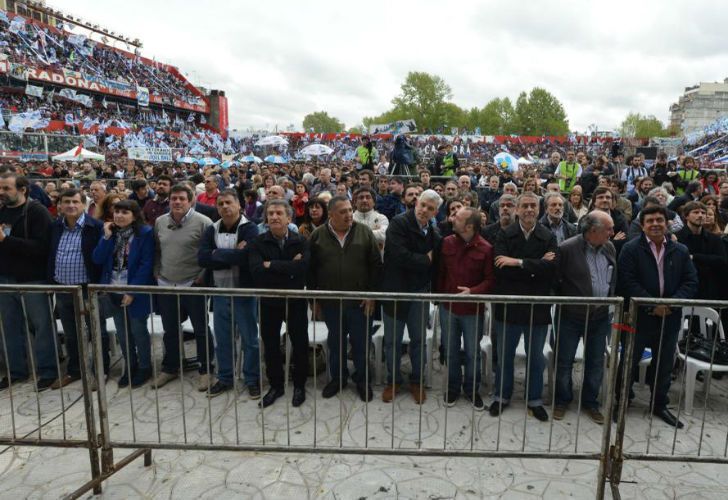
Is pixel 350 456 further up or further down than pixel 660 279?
further down

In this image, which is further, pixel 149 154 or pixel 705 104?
pixel 705 104

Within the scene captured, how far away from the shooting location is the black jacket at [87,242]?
15.0 feet

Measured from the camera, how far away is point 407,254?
4.13m

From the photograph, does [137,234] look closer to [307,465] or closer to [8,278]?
[8,278]

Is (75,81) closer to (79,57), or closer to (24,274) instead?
(79,57)

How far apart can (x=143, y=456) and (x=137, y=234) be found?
6.61 feet

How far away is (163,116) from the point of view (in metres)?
55.2

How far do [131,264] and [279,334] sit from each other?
159 cm

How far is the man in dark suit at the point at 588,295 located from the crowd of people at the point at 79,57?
46.2m

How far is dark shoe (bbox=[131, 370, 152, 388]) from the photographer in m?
4.55

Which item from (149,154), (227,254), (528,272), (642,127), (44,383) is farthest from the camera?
(642,127)

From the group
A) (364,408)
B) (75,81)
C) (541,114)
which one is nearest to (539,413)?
(364,408)

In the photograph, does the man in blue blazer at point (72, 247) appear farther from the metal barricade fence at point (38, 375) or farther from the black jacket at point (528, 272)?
the black jacket at point (528, 272)

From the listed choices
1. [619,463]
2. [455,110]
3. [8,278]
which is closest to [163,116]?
[455,110]
